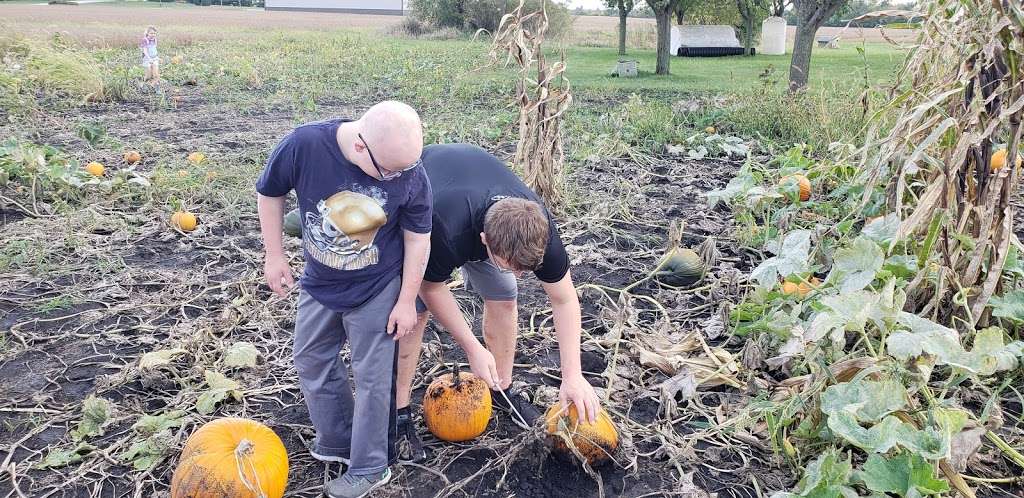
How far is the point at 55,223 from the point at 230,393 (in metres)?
2.85

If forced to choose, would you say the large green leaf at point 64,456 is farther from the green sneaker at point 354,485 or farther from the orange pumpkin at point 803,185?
the orange pumpkin at point 803,185

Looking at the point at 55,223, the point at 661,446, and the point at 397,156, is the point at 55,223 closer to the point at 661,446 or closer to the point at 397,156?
the point at 397,156

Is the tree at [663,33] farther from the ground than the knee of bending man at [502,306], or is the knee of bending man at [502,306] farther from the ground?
the tree at [663,33]

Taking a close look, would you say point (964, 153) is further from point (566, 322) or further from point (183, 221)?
point (183, 221)

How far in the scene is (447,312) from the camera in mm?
2500

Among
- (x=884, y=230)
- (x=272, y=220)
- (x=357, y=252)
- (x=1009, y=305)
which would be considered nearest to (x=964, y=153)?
(x=884, y=230)

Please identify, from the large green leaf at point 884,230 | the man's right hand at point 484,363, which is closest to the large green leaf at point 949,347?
the large green leaf at point 884,230

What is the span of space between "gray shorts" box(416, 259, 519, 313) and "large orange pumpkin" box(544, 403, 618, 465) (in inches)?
18.7

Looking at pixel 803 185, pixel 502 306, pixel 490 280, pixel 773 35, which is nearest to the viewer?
pixel 490 280

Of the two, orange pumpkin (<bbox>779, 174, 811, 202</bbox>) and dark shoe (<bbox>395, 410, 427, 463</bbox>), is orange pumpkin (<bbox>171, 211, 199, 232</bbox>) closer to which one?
dark shoe (<bbox>395, 410, 427, 463</bbox>)

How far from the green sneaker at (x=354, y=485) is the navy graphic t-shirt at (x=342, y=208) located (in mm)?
586

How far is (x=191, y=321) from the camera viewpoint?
12.1ft

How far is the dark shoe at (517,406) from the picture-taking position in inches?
114

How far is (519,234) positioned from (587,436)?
2.90 ft
